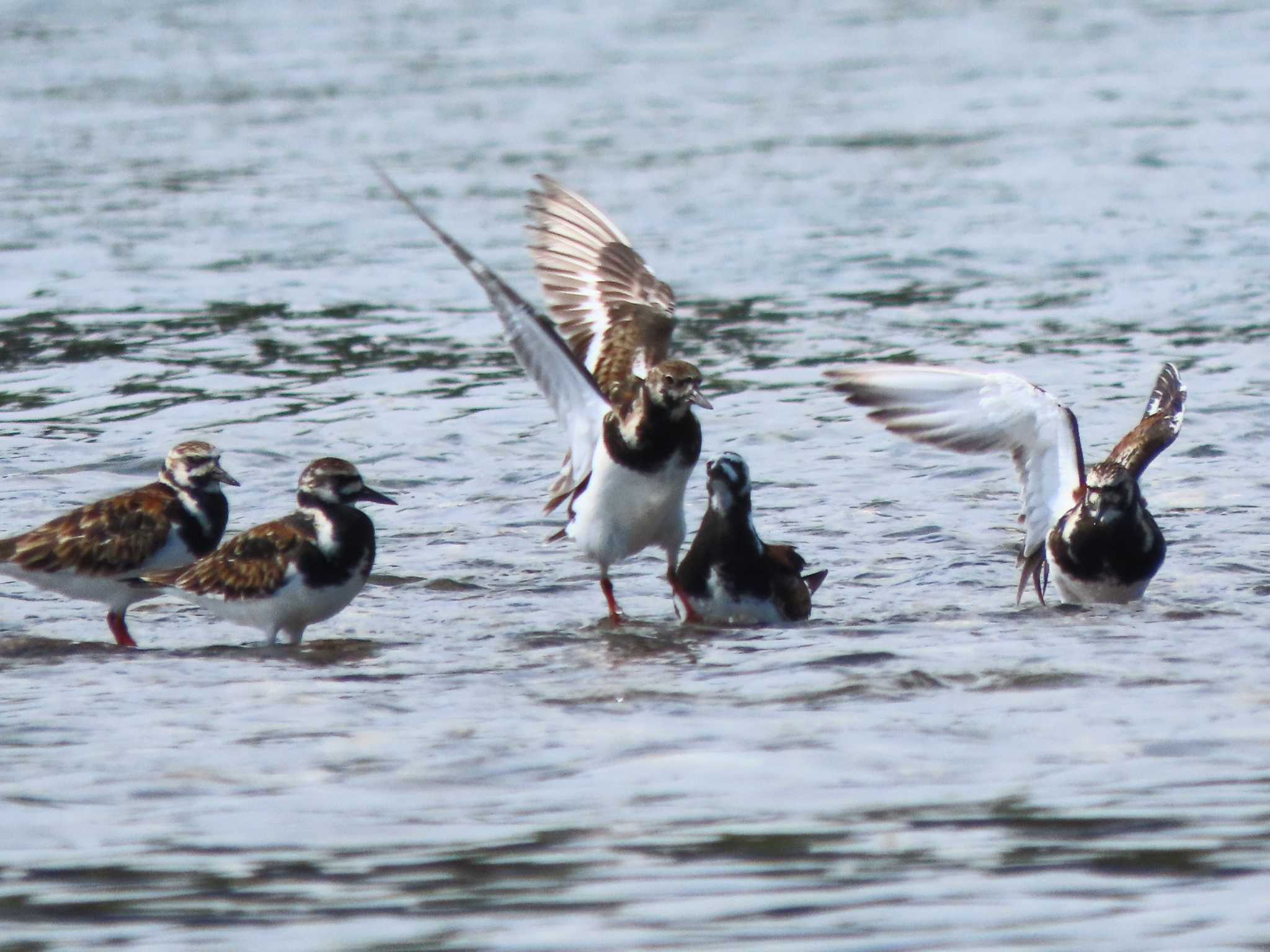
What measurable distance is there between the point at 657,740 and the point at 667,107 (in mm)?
16932

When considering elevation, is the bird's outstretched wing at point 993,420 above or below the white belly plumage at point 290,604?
above

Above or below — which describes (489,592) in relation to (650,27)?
below

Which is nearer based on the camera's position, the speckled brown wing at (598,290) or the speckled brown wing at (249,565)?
the speckled brown wing at (249,565)

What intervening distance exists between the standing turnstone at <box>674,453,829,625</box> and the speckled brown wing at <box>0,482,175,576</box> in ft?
6.59

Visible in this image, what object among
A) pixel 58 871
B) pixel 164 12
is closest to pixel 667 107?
pixel 164 12

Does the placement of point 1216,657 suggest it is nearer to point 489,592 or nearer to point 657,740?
point 657,740

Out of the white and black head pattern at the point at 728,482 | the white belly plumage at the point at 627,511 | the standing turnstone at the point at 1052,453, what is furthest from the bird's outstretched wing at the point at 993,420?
the white belly plumage at the point at 627,511

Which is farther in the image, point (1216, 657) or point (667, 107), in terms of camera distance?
point (667, 107)

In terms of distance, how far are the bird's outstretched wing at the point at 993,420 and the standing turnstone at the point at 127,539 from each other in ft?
8.52

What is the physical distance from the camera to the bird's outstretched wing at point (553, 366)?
8.21 m

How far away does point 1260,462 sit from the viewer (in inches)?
419

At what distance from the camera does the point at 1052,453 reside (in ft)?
29.0

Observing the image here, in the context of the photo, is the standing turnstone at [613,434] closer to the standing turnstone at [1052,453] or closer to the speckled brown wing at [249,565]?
the standing turnstone at [1052,453]

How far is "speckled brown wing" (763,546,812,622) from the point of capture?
8234 millimetres
